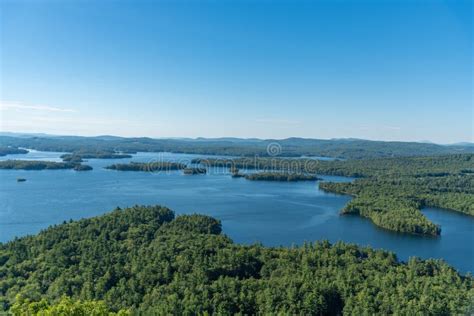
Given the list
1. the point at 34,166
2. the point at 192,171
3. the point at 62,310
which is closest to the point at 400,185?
the point at 192,171

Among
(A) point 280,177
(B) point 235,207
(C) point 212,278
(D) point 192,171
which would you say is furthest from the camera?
(D) point 192,171

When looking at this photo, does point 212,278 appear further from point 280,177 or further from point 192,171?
point 192,171

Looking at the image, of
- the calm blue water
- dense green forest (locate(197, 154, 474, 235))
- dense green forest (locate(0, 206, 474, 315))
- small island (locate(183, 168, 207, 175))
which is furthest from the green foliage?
small island (locate(183, 168, 207, 175))

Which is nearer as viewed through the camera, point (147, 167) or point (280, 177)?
point (280, 177)

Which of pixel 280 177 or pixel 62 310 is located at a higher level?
pixel 62 310

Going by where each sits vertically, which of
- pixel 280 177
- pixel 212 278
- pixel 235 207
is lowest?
pixel 235 207
